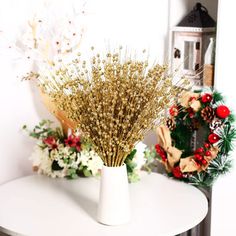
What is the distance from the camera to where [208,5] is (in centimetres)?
217

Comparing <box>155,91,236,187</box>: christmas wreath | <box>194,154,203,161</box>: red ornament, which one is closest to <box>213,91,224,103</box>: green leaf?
<box>155,91,236,187</box>: christmas wreath

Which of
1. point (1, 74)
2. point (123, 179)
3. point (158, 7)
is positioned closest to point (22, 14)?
point (1, 74)

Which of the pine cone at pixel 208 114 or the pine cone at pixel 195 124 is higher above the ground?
the pine cone at pixel 208 114

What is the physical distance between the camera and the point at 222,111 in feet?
5.99

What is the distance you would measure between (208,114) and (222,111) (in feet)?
0.21

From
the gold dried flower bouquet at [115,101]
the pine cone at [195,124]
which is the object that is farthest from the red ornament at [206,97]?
the gold dried flower bouquet at [115,101]

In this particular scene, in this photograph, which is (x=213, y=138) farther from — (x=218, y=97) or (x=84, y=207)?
(x=84, y=207)

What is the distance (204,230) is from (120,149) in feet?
2.91

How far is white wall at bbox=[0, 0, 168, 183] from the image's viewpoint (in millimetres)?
2070

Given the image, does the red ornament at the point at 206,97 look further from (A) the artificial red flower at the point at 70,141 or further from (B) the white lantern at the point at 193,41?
(A) the artificial red flower at the point at 70,141

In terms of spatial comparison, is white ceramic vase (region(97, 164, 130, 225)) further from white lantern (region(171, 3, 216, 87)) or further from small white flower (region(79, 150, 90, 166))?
white lantern (region(171, 3, 216, 87))

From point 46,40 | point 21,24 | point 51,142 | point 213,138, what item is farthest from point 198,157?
point 21,24

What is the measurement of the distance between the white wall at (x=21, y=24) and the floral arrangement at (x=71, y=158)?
18 centimetres

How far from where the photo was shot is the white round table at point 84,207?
1.54 m
